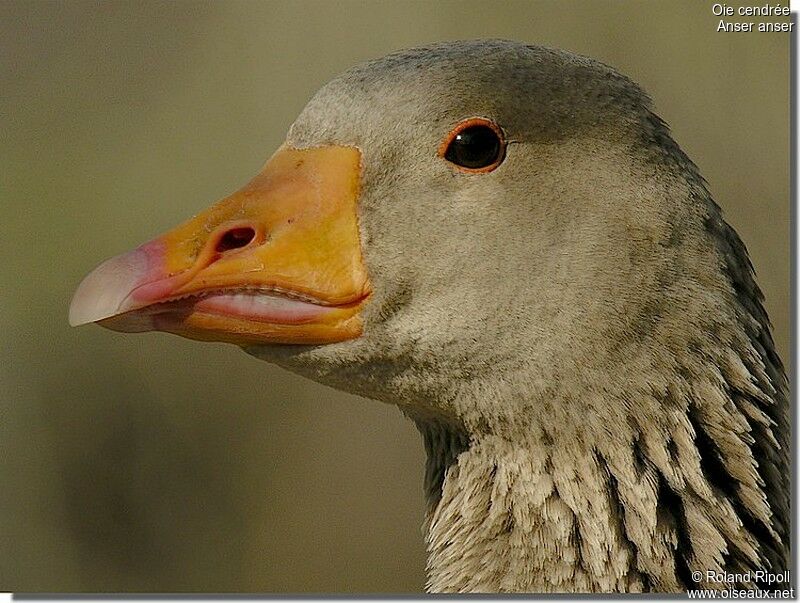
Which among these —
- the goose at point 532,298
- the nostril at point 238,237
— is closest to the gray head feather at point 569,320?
the goose at point 532,298

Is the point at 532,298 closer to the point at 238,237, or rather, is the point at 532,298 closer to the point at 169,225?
the point at 238,237

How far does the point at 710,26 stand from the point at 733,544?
6.85 ft

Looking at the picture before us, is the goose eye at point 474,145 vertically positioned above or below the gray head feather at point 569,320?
above

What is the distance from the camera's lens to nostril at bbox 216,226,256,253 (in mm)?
2658

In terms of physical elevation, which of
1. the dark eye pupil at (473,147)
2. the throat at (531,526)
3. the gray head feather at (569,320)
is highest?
the dark eye pupil at (473,147)

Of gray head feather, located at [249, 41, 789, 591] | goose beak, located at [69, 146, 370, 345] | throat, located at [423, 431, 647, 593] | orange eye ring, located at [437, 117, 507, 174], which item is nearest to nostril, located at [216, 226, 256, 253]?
goose beak, located at [69, 146, 370, 345]

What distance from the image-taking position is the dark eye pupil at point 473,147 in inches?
104

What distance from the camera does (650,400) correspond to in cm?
265

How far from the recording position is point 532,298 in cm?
267

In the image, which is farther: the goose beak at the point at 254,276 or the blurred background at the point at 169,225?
the blurred background at the point at 169,225

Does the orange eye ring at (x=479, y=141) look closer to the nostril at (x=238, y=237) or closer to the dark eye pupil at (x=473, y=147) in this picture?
the dark eye pupil at (x=473, y=147)

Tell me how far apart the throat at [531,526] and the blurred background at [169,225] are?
65.9 inches

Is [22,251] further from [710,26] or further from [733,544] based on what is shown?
[733,544]
